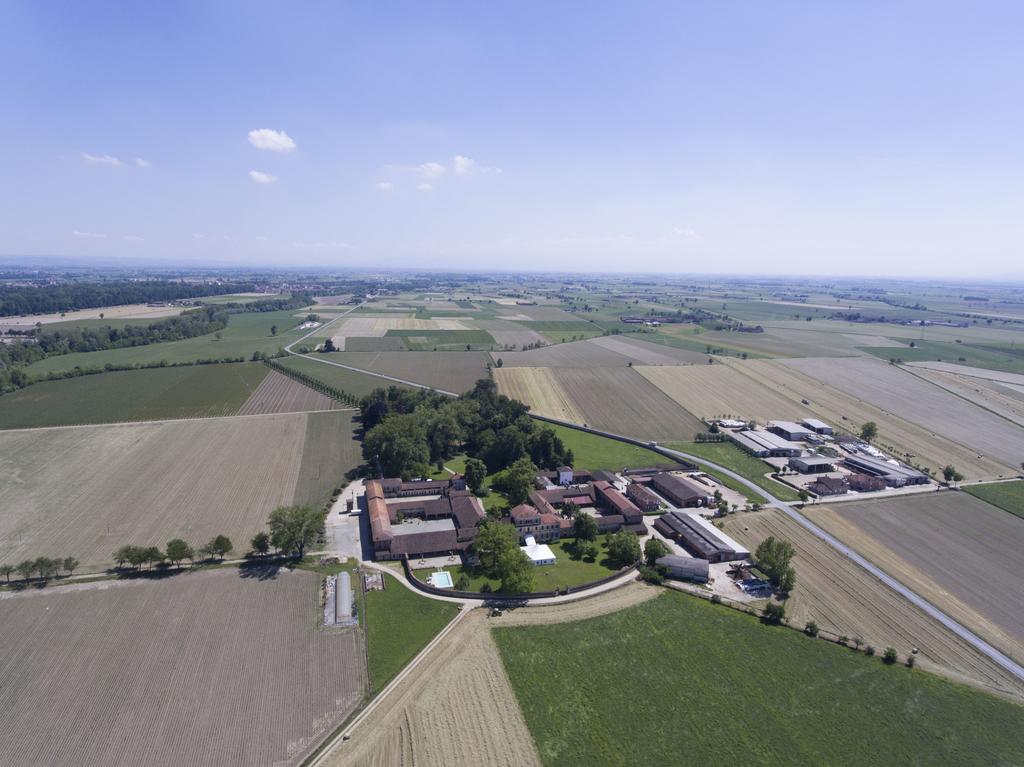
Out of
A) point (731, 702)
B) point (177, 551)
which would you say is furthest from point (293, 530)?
point (731, 702)

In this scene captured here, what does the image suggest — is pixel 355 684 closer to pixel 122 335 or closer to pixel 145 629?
pixel 145 629

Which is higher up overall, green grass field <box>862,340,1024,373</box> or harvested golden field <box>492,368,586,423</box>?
green grass field <box>862,340,1024,373</box>

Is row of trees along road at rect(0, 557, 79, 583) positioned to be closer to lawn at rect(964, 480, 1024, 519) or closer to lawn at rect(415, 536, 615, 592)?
lawn at rect(415, 536, 615, 592)

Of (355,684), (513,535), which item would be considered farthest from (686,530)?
(355,684)

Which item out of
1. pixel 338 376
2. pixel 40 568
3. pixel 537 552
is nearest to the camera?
pixel 40 568

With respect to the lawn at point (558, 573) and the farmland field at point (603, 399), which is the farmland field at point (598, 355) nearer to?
the farmland field at point (603, 399)

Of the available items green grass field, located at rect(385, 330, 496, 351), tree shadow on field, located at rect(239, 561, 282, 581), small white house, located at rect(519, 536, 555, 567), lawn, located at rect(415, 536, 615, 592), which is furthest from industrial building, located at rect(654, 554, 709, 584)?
→ green grass field, located at rect(385, 330, 496, 351)

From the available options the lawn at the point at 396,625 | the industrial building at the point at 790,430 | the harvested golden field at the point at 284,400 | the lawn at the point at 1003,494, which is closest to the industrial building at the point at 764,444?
the industrial building at the point at 790,430

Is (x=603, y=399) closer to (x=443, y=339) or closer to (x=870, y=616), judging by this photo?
(x=870, y=616)
